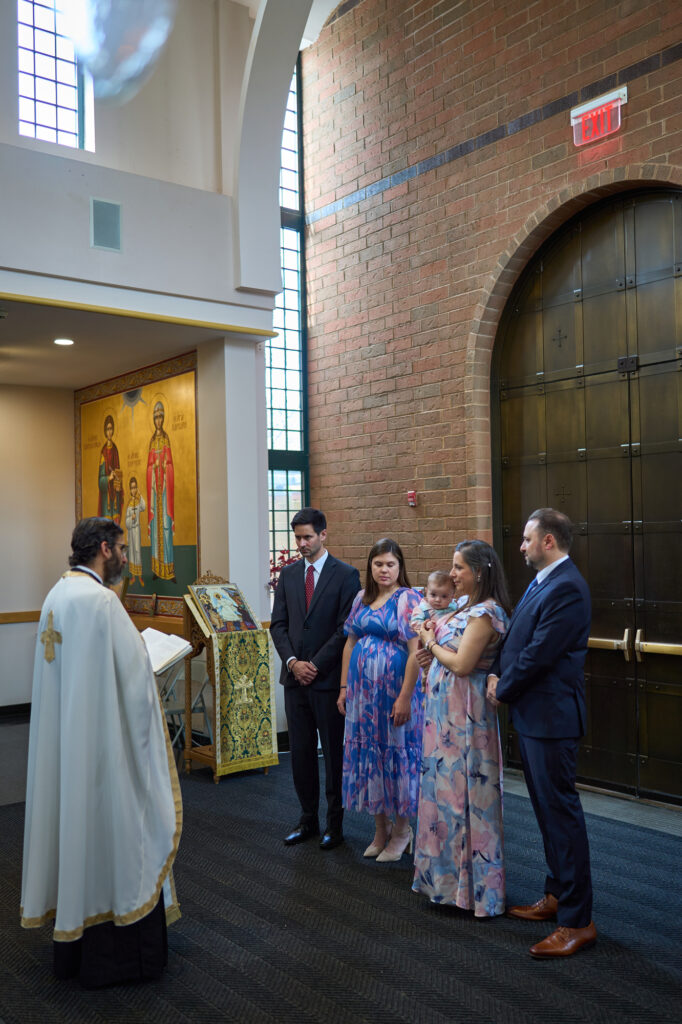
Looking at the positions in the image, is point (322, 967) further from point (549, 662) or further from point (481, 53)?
point (481, 53)

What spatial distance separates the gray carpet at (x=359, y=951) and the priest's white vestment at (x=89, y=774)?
412mm

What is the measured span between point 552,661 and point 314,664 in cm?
177

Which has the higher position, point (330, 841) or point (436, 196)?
point (436, 196)

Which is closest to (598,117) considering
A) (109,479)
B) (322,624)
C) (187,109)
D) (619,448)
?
(619,448)

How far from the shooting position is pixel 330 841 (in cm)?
522

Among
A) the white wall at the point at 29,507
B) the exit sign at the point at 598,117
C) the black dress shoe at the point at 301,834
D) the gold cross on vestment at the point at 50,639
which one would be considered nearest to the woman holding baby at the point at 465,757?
the black dress shoe at the point at 301,834

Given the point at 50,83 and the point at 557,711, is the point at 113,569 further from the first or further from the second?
the point at 50,83

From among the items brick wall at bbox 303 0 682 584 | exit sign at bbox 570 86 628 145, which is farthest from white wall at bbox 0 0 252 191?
exit sign at bbox 570 86 628 145

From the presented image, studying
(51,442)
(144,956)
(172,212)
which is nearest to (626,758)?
(144,956)

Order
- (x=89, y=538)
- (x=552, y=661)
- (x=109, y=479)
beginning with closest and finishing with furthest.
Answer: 1. (x=89, y=538)
2. (x=552, y=661)
3. (x=109, y=479)

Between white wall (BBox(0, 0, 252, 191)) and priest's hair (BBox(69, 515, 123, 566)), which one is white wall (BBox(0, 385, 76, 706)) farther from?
priest's hair (BBox(69, 515, 123, 566))

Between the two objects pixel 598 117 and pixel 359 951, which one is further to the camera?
pixel 598 117

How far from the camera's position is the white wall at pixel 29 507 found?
31.1 feet

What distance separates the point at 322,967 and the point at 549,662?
156cm
